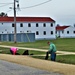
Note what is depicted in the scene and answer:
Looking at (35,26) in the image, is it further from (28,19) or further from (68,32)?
(68,32)

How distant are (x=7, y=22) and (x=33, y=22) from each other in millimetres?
9396

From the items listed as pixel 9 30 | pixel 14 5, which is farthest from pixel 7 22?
pixel 14 5

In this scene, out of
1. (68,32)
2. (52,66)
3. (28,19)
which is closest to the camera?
(52,66)

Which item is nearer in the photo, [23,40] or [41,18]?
[23,40]

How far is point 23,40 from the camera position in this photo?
255 ft

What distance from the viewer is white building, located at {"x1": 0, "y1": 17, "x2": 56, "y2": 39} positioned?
109812 mm

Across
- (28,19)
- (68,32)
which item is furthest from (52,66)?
(68,32)

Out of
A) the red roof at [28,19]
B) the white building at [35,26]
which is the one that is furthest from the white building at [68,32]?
the white building at [35,26]

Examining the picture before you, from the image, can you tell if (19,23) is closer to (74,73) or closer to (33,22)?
(33,22)

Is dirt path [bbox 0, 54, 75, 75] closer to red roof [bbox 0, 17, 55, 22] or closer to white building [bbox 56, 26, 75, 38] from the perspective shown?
red roof [bbox 0, 17, 55, 22]

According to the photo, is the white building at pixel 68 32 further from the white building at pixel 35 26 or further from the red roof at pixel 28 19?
the white building at pixel 35 26

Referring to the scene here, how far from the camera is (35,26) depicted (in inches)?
4461

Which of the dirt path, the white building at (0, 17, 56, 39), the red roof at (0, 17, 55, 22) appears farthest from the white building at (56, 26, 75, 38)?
the dirt path

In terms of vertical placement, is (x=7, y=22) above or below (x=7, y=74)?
above
